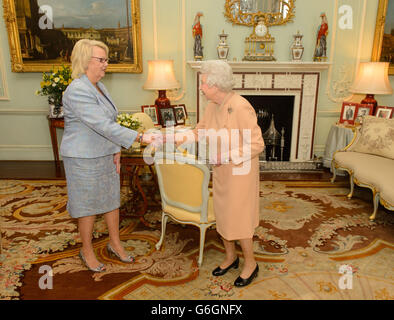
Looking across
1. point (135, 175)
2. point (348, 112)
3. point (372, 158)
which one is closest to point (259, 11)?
point (348, 112)

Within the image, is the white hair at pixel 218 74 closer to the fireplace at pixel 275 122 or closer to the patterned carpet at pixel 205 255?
the patterned carpet at pixel 205 255

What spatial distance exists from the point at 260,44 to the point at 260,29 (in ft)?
0.74

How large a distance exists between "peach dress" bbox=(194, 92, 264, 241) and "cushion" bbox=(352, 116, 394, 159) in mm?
2512

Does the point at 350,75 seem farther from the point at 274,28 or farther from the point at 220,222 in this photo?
the point at 220,222

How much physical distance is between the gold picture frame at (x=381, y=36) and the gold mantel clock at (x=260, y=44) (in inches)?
64.4

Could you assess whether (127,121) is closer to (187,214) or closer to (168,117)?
(187,214)

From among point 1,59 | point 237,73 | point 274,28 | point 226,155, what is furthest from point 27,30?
A: point 226,155

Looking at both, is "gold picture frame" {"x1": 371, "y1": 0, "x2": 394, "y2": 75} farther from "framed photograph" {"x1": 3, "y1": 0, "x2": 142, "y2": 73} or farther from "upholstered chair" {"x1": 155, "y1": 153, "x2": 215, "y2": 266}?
"upholstered chair" {"x1": 155, "y1": 153, "x2": 215, "y2": 266}

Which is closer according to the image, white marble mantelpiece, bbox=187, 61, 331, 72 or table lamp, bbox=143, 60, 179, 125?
table lamp, bbox=143, 60, 179, 125

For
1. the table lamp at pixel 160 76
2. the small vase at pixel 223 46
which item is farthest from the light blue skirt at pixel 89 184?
the small vase at pixel 223 46

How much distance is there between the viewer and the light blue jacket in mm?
2164

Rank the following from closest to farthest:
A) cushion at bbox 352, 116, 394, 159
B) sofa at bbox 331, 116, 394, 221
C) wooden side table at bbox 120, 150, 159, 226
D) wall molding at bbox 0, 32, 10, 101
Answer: wooden side table at bbox 120, 150, 159, 226, sofa at bbox 331, 116, 394, 221, cushion at bbox 352, 116, 394, 159, wall molding at bbox 0, 32, 10, 101

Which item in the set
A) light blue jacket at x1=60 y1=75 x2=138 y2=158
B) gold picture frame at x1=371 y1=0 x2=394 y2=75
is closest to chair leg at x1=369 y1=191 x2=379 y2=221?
light blue jacket at x1=60 y1=75 x2=138 y2=158

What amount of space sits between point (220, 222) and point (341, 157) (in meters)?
2.58
